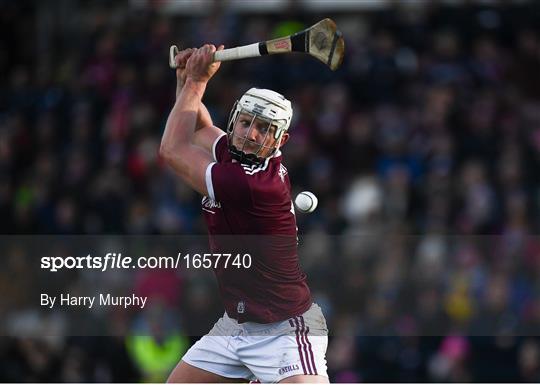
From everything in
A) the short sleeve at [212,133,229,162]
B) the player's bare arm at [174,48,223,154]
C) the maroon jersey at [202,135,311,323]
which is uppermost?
the player's bare arm at [174,48,223,154]

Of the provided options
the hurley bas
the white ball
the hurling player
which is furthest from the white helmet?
the hurley bas

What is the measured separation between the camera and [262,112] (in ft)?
18.2

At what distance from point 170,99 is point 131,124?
0.40 meters

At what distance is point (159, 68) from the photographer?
11469 mm

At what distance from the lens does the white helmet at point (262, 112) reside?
556 centimetres

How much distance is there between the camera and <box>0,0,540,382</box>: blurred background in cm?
889

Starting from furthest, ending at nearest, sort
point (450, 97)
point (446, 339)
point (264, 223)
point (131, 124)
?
point (131, 124), point (450, 97), point (446, 339), point (264, 223)

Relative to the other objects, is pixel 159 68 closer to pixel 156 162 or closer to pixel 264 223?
pixel 156 162

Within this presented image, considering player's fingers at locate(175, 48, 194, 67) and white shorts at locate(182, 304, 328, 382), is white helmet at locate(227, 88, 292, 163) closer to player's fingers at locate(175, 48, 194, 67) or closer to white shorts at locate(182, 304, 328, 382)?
player's fingers at locate(175, 48, 194, 67)

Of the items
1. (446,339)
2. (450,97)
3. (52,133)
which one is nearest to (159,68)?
(52,133)

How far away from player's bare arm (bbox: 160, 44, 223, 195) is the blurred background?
3.48m

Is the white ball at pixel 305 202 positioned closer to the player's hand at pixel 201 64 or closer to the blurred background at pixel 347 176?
the player's hand at pixel 201 64

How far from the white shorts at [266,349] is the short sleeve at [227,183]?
592 millimetres

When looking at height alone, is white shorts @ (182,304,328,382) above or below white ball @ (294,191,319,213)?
below
